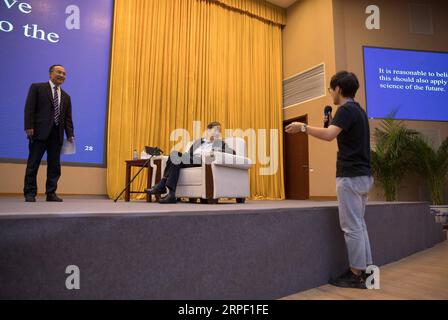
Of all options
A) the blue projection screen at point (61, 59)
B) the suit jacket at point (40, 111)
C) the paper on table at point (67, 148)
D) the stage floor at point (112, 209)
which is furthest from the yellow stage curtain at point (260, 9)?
the stage floor at point (112, 209)

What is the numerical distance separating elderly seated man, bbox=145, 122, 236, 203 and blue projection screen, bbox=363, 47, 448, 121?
2857mm

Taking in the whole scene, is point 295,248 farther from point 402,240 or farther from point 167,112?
point 167,112

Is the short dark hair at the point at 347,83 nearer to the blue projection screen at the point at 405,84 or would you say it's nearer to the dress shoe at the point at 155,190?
the dress shoe at the point at 155,190

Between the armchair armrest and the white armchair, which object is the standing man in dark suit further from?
the armchair armrest

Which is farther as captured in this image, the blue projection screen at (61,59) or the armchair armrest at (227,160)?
the blue projection screen at (61,59)

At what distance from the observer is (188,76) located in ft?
18.7

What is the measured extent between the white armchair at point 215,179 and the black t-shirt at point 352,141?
5.61 ft

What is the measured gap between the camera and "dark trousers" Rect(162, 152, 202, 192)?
11.2 ft

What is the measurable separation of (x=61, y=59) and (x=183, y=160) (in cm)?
254

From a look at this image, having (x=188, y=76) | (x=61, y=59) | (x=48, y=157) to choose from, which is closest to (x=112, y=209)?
(x=48, y=157)

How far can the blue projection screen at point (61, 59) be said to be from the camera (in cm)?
423

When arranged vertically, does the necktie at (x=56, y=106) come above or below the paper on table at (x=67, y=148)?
above

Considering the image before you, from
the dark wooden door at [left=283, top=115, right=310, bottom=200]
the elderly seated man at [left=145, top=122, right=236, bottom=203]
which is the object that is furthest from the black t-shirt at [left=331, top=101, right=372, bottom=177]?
the dark wooden door at [left=283, top=115, right=310, bottom=200]

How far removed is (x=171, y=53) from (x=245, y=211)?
4585 mm
